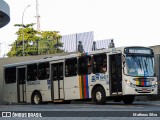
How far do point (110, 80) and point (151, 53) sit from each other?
2.60 m

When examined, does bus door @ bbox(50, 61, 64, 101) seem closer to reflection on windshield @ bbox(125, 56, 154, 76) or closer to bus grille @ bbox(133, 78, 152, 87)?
reflection on windshield @ bbox(125, 56, 154, 76)

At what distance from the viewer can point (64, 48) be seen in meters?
38.4

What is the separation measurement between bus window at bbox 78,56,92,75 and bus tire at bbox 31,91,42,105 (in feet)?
13.6

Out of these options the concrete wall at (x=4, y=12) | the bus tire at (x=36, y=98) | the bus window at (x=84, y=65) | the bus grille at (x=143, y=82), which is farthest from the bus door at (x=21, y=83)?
the bus grille at (x=143, y=82)

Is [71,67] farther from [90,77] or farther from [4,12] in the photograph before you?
[4,12]

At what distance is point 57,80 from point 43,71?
60.0 inches

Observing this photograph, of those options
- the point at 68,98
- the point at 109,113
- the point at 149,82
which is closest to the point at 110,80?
the point at 149,82

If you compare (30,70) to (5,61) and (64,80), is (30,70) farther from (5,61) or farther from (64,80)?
Result: (5,61)

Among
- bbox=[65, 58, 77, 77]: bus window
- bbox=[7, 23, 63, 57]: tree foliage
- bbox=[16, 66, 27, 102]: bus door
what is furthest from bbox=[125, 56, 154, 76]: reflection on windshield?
bbox=[7, 23, 63, 57]: tree foliage

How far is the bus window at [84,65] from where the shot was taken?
24.9m

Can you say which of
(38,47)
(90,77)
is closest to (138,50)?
(90,77)

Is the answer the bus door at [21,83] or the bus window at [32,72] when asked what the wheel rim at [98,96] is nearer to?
the bus window at [32,72]

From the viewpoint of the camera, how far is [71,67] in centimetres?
2611

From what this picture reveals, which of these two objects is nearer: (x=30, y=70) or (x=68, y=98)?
(x=68, y=98)
